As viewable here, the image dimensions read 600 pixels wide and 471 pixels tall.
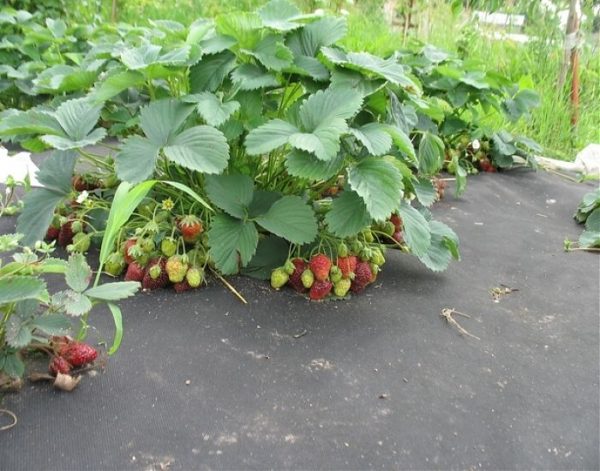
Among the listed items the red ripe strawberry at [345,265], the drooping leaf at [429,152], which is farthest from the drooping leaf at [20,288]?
the drooping leaf at [429,152]

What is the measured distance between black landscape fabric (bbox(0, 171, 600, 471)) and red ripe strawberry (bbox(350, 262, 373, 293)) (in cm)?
4

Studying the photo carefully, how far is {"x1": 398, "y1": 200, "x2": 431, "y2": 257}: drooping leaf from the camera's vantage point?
Answer: 146cm

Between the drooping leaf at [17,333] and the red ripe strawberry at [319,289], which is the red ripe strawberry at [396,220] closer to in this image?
the red ripe strawberry at [319,289]

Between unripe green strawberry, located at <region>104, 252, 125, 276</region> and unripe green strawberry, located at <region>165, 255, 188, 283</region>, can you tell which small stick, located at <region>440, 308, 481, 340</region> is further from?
unripe green strawberry, located at <region>104, 252, 125, 276</region>

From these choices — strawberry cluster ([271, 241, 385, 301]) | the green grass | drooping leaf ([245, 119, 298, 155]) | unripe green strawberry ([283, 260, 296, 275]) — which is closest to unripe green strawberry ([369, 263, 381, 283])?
strawberry cluster ([271, 241, 385, 301])

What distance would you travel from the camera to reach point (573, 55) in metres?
3.81

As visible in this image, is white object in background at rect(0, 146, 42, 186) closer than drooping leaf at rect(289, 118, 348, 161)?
No

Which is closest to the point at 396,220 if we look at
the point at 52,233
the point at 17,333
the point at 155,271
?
the point at 155,271

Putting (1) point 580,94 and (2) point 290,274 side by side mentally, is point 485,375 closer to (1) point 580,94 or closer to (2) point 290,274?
(2) point 290,274

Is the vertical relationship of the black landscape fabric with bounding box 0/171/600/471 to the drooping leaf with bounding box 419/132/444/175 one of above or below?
below

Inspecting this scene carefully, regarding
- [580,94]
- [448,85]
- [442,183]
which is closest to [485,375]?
[442,183]

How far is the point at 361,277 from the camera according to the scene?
156cm

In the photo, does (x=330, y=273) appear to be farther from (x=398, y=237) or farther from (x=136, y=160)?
(x=136, y=160)

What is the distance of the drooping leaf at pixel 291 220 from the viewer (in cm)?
144
